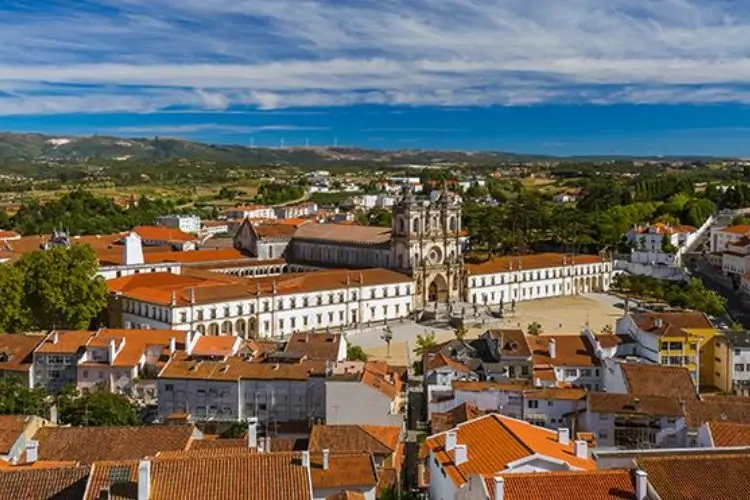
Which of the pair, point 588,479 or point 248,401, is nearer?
point 588,479

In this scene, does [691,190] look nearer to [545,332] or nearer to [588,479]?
[545,332]

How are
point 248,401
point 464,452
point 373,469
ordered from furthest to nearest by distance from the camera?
point 248,401 < point 373,469 < point 464,452

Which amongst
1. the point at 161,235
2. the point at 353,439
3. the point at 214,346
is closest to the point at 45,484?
the point at 353,439

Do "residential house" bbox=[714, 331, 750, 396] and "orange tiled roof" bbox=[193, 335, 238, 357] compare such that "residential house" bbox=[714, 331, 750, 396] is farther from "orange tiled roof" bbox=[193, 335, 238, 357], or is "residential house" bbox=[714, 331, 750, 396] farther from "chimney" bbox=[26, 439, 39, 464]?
"chimney" bbox=[26, 439, 39, 464]

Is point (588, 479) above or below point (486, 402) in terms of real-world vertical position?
above

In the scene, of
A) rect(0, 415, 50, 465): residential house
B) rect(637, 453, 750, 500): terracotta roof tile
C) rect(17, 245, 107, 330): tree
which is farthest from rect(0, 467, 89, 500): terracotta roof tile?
rect(17, 245, 107, 330): tree

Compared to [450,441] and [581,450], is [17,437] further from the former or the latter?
[581,450]

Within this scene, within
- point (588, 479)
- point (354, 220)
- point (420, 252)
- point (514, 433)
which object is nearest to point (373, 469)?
point (514, 433)
